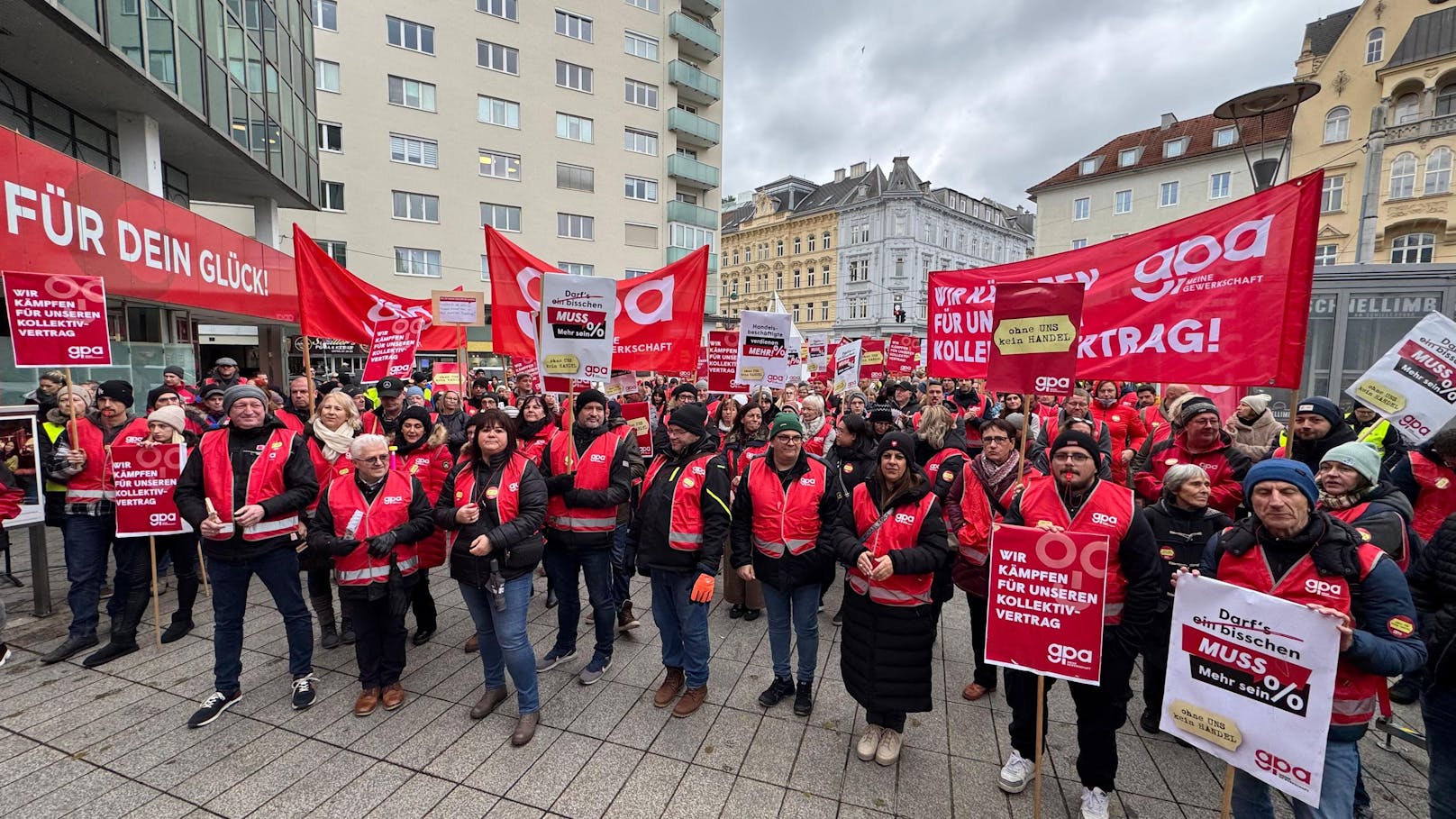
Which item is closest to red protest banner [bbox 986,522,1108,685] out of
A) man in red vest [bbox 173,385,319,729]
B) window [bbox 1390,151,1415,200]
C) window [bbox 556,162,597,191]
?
man in red vest [bbox 173,385,319,729]

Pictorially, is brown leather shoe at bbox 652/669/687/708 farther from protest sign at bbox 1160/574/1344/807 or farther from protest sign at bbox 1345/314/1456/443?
protest sign at bbox 1345/314/1456/443

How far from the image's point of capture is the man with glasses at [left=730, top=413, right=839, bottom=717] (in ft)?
13.2

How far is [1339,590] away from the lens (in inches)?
97.7

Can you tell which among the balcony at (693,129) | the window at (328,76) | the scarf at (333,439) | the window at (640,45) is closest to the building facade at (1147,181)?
the balcony at (693,129)

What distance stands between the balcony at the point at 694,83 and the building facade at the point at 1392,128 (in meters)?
33.0

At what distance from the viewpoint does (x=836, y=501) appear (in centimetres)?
412

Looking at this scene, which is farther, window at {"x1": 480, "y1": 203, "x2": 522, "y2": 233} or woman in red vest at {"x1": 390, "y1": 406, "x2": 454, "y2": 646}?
window at {"x1": 480, "y1": 203, "x2": 522, "y2": 233}

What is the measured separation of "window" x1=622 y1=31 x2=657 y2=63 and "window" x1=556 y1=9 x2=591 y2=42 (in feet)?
7.00

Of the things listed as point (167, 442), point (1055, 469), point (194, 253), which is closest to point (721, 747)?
point (1055, 469)

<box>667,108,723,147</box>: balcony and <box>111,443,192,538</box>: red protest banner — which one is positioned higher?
<box>667,108,723,147</box>: balcony

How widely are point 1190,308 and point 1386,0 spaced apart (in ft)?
142

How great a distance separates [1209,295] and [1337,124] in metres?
42.7

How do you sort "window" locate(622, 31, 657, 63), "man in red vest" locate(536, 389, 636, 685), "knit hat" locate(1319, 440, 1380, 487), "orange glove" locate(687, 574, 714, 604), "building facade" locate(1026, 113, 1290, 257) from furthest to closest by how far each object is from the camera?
"building facade" locate(1026, 113, 1290, 257), "window" locate(622, 31, 657, 63), "man in red vest" locate(536, 389, 636, 685), "orange glove" locate(687, 574, 714, 604), "knit hat" locate(1319, 440, 1380, 487)

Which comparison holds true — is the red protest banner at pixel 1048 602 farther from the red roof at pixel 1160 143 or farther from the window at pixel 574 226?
the red roof at pixel 1160 143
